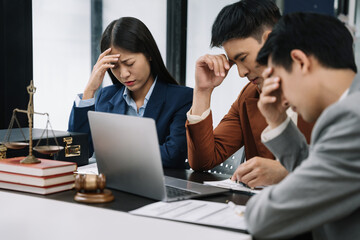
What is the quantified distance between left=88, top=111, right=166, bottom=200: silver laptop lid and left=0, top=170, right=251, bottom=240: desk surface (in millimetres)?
45

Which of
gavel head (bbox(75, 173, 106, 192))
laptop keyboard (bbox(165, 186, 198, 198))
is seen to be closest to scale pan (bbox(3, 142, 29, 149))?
gavel head (bbox(75, 173, 106, 192))

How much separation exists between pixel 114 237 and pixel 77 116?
1079mm

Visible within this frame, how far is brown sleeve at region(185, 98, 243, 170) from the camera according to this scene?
5.42ft

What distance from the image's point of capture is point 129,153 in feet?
3.86

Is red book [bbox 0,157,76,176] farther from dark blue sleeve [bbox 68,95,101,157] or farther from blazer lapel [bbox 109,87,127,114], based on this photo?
blazer lapel [bbox 109,87,127,114]

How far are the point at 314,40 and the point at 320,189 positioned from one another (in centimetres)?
35

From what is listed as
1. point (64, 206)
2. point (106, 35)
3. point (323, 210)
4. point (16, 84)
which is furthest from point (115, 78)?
point (323, 210)

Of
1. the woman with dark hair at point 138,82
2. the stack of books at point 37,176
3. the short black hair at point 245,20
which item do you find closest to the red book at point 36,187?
the stack of books at point 37,176

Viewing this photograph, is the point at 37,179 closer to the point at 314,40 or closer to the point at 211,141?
the point at 211,141

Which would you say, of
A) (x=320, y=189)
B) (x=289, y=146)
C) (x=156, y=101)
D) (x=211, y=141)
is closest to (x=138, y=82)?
(x=156, y=101)

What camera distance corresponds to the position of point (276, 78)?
103 cm

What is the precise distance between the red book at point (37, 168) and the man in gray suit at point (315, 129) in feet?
1.98

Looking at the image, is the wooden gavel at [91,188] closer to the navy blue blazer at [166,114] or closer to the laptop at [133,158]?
the laptop at [133,158]

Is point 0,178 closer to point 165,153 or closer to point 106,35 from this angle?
point 165,153
